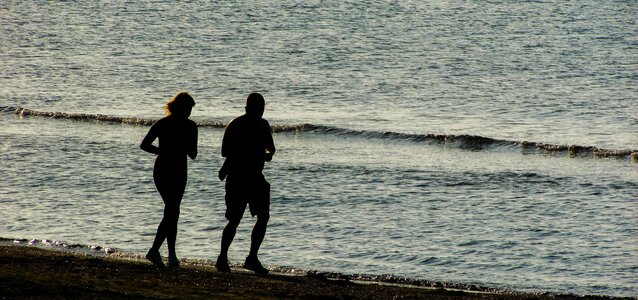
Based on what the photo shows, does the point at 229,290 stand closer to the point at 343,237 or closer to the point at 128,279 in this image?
the point at 128,279

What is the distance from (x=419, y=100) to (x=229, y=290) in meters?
17.0

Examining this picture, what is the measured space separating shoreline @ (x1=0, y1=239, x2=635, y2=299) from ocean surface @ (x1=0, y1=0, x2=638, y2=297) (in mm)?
801

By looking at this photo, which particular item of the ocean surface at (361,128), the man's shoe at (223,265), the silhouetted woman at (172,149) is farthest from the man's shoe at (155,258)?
the ocean surface at (361,128)

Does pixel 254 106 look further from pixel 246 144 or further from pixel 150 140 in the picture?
pixel 150 140

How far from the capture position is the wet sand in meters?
7.39

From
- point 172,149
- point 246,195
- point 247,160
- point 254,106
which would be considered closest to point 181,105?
point 172,149

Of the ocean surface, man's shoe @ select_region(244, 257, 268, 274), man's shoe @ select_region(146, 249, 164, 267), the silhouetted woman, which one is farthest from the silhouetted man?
the ocean surface

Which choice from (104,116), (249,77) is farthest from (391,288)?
(249,77)

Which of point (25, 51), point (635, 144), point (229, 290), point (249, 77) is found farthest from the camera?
point (25, 51)

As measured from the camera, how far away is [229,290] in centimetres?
796

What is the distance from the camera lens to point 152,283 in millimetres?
7961

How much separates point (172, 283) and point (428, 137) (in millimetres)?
12190

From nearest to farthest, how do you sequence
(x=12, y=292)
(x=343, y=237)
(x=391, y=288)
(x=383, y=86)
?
(x=12, y=292) < (x=391, y=288) < (x=343, y=237) < (x=383, y=86)

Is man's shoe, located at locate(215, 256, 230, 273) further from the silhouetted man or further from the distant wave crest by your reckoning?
the distant wave crest
